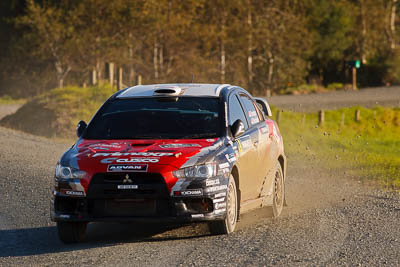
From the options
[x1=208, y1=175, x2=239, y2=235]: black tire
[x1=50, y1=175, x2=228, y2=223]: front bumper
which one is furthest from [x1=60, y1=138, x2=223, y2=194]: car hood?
[x1=208, y1=175, x2=239, y2=235]: black tire

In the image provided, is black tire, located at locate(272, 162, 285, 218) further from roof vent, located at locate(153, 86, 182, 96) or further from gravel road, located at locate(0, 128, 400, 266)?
roof vent, located at locate(153, 86, 182, 96)

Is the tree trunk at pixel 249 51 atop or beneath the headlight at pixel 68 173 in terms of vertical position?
beneath

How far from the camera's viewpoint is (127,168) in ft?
26.1

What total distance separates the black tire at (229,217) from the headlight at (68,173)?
1.36m

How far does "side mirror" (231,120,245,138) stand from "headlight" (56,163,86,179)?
5.67 ft

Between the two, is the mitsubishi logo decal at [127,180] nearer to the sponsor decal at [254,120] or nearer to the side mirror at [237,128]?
the side mirror at [237,128]

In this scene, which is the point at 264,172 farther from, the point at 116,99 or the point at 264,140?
the point at 116,99

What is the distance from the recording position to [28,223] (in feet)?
32.4

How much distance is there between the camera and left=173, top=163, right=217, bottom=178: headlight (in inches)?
316

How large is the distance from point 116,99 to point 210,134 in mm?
1361


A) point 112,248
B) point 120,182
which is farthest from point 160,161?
point 112,248

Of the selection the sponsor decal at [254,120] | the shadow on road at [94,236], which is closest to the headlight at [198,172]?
the shadow on road at [94,236]

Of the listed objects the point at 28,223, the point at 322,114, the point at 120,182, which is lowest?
the point at 322,114

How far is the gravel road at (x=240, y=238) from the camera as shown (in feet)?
24.5
